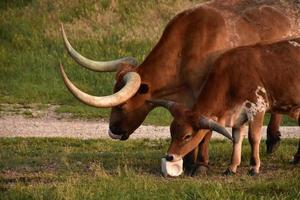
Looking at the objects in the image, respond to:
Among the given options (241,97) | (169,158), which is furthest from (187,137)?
(241,97)

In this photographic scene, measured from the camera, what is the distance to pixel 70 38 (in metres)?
24.5

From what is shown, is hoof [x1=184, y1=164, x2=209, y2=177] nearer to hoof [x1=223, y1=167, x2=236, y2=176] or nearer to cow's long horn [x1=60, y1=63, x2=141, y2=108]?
hoof [x1=223, y1=167, x2=236, y2=176]

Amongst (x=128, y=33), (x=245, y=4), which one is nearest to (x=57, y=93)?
(x=128, y=33)

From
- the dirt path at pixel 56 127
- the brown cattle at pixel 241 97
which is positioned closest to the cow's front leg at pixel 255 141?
the brown cattle at pixel 241 97

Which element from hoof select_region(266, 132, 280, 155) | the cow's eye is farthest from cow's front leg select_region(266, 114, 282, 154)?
the cow's eye

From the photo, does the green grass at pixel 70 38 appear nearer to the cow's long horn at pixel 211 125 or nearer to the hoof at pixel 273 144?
the hoof at pixel 273 144

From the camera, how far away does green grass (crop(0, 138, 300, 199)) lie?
368 inches

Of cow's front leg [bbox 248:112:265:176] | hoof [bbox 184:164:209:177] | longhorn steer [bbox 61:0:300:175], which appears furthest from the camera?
longhorn steer [bbox 61:0:300:175]

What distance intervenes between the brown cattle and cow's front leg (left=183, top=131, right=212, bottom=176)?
19.7 inches

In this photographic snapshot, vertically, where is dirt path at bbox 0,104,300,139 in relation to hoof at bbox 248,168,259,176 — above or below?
below

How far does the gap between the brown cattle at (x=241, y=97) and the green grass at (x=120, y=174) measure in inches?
20.0

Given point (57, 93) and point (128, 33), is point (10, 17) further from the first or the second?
point (57, 93)

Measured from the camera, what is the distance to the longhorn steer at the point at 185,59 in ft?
37.7

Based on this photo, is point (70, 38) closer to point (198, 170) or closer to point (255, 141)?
point (198, 170)
